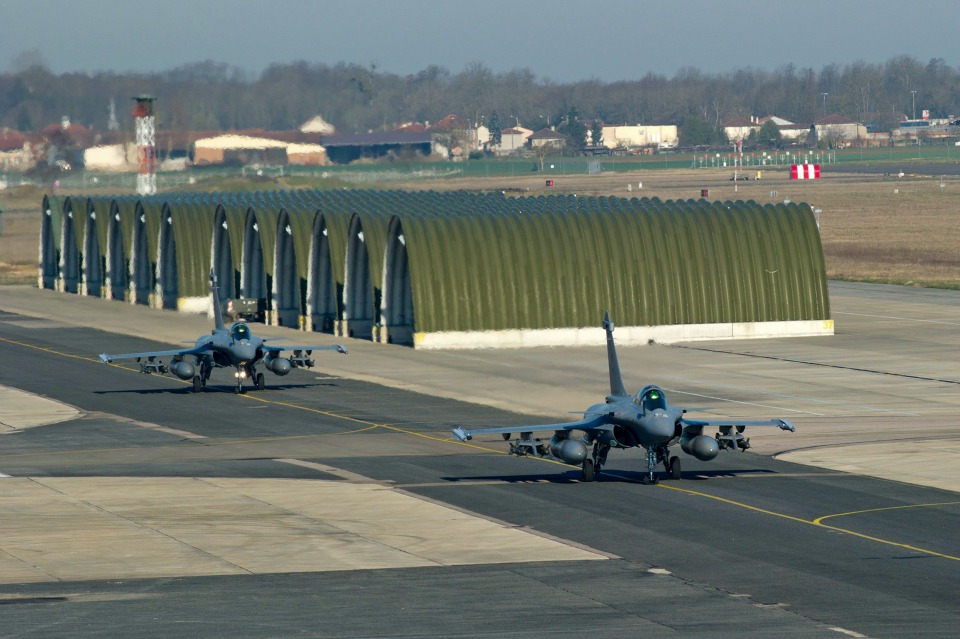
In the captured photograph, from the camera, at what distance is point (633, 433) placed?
37.2 m

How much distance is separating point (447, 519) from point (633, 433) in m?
5.11

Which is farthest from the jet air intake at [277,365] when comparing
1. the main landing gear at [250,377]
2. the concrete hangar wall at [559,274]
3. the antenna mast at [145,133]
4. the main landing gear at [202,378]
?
the antenna mast at [145,133]

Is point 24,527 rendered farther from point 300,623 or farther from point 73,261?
point 73,261

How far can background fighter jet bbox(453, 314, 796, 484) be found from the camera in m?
36.8

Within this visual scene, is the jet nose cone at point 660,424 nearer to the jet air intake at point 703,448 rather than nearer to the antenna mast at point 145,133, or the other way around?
the jet air intake at point 703,448

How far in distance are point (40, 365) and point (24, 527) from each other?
3502 centimetres

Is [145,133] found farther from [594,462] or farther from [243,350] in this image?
[594,462]

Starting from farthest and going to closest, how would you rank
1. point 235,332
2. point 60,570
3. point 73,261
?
1. point 73,261
2. point 235,332
3. point 60,570

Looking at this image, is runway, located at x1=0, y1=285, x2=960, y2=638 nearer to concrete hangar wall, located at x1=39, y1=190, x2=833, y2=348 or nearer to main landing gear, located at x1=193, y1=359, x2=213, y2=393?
main landing gear, located at x1=193, y1=359, x2=213, y2=393

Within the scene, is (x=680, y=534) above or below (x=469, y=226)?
below

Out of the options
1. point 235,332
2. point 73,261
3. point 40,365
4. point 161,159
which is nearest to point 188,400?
point 235,332

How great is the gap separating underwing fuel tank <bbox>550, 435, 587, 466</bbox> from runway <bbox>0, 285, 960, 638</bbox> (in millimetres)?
896

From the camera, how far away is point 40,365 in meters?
67.8

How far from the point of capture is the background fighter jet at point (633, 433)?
36.8 m
